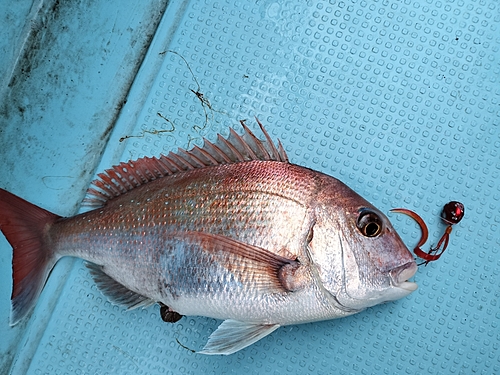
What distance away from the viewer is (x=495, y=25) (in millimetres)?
1632

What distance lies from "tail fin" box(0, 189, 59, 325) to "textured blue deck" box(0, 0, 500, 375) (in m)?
0.18

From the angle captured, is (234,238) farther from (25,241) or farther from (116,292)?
(25,241)

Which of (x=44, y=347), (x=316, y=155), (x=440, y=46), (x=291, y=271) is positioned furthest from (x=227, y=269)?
(x=440, y=46)

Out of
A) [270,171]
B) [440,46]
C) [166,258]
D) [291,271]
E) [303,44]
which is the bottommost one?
[166,258]

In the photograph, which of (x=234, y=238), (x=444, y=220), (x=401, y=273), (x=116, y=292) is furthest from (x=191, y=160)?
(x=444, y=220)

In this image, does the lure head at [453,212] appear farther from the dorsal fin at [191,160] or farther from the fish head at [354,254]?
the dorsal fin at [191,160]

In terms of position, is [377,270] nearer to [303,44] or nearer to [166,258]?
[166,258]

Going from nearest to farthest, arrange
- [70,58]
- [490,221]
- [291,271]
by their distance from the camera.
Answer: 1. [291,271]
2. [490,221]
3. [70,58]

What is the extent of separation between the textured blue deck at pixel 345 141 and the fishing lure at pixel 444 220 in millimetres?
26

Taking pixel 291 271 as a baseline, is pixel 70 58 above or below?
above

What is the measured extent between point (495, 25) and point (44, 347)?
193 centimetres

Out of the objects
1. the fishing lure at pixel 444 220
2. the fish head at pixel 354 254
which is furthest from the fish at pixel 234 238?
the fishing lure at pixel 444 220

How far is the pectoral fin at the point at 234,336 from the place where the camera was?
4.57 ft

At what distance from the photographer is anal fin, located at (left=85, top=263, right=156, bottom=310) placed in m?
1.50
